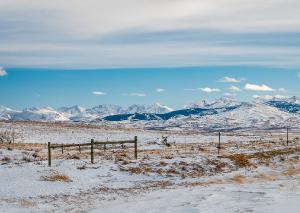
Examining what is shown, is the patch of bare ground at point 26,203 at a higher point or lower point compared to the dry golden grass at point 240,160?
lower

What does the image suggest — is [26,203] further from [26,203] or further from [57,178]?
[57,178]

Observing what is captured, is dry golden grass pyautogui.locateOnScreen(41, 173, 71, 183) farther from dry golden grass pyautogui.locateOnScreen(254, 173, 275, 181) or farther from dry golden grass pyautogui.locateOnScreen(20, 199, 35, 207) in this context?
dry golden grass pyautogui.locateOnScreen(254, 173, 275, 181)

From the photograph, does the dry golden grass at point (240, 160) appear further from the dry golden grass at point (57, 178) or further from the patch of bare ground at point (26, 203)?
the patch of bare ground at point (26, 203)

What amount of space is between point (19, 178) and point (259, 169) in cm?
2149

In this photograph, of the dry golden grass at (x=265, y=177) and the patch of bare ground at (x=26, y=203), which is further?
the dry golden grass at (x=265, y=177)

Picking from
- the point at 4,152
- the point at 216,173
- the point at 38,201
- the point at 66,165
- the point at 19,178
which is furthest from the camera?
the point at 4,152

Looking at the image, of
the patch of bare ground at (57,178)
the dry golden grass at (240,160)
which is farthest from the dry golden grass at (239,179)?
the patch of bare ground at (57,178)

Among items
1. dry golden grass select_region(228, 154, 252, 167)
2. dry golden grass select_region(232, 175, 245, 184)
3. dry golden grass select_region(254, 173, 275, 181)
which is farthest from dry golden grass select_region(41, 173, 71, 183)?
dry golden grass select_region(228, 154, 252, 167)

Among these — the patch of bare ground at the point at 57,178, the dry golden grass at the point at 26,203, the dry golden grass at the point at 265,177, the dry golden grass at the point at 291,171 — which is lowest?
the dry golden grass at the point at 26,203

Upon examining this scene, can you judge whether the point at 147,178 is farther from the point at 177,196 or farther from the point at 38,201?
the point at 38,201

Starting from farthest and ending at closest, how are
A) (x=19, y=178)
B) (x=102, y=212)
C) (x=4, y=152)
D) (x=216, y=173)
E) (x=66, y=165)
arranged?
(x=4, y=152) < (x=216, y=173) < (x=66, y=165) < (x=19, y=178) < (x=102, y=212)

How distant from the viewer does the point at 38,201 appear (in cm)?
2898

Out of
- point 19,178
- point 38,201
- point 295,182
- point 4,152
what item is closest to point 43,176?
point 19,178

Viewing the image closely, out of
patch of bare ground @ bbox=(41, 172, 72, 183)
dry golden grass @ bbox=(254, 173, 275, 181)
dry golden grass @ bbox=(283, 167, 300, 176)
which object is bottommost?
dry golden grass @ bbox=(254, 173, 275, 181)
